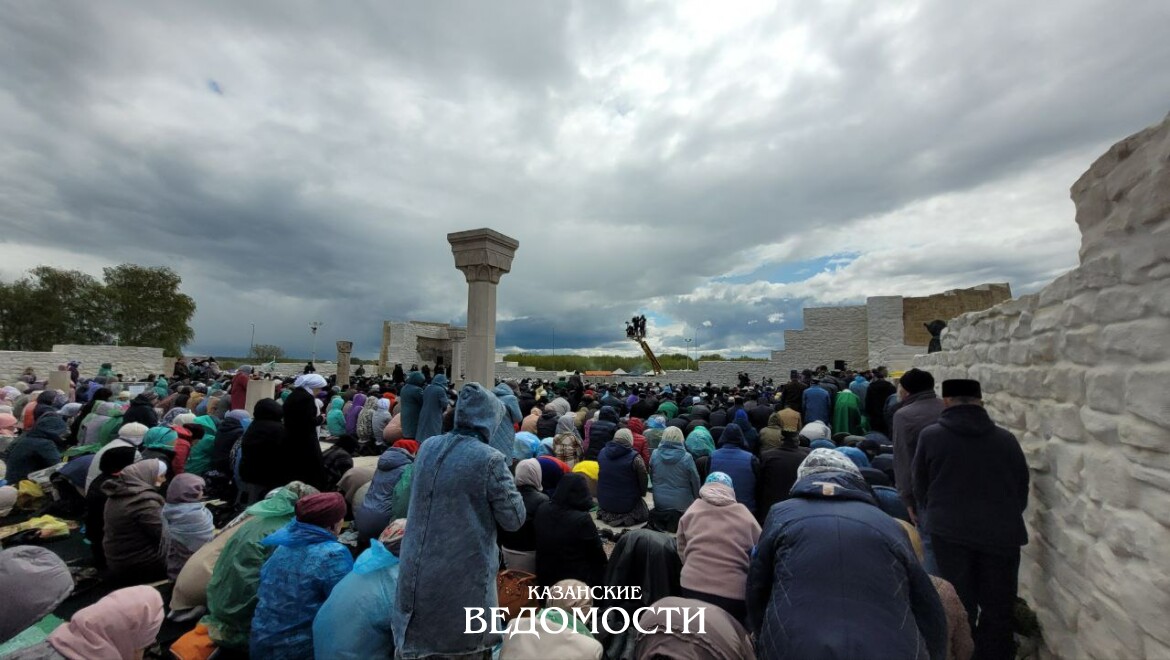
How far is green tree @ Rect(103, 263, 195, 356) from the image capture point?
33.2 metres

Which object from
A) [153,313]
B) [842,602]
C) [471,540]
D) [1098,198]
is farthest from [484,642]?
[153,313]

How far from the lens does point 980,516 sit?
2.81 meters

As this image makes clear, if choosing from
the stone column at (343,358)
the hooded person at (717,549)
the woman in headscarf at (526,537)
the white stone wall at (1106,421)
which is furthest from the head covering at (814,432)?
the stone column at (343,358)

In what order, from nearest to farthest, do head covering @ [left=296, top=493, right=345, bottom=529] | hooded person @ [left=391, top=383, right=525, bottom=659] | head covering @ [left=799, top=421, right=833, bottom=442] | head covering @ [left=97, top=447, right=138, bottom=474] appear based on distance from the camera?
1. hooded person @ [left=391, top=383, right=525, bottom=659]
2. head covering @ [left=296, top=493, right=345, bottom=529]
3. head covering @ [left=97, top=447, right=138, bottom=474]
4. head covering @ [left=799, top=421, right=833, bottom=442]

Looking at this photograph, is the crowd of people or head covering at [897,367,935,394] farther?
head covering at [897,367,935,394]

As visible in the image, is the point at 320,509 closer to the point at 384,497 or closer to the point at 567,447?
the point at 384,497

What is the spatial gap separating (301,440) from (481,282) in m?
4.73

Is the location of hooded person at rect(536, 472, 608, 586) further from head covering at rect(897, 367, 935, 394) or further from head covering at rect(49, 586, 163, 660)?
head covering at rect(897, 367, 935, 394)

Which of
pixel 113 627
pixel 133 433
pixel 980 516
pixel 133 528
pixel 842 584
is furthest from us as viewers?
pixel 133 433

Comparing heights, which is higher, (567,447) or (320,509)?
(320,509)

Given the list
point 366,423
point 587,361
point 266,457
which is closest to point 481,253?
point 366,423

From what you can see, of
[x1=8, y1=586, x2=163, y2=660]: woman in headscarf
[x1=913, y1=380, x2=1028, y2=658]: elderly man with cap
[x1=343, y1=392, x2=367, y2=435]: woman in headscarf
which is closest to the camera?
[x1=8, y1=586, x2=163, y2=660]: woman in headscarf

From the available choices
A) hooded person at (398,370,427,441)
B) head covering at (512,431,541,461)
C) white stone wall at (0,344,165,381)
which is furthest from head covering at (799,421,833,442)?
white stone wall at (0,344,165,381)

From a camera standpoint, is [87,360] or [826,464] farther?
[87,360]
